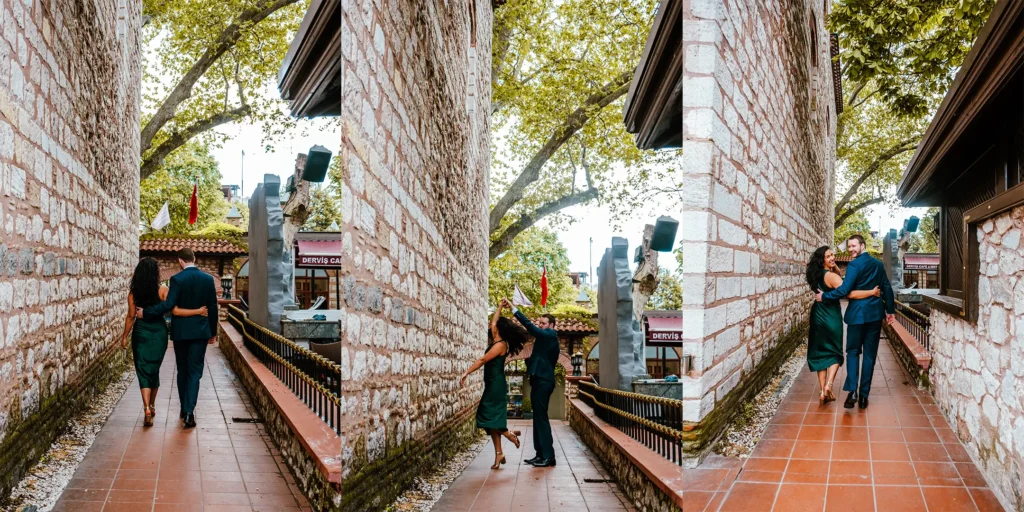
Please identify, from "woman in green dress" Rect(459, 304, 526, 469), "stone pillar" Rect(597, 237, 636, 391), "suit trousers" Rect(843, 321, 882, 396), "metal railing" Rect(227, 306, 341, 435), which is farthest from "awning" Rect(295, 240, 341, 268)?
"suit trousers" Rect(843, 321, 882, 396)

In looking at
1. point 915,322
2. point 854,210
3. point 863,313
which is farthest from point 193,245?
Result: point 854,210

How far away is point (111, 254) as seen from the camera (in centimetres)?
413

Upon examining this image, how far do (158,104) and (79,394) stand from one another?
1692 millimetres

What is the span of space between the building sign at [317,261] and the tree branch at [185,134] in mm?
908

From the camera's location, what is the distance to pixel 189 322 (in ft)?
13.9

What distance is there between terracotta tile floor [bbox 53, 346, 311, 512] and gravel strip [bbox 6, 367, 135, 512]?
0.05 meters

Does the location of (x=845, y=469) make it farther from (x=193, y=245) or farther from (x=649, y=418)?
(x=193, y=245)

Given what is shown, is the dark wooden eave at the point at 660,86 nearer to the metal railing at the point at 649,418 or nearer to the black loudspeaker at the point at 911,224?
the metal railing at the point at 649,418

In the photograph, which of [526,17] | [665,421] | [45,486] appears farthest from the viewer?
[526,17]

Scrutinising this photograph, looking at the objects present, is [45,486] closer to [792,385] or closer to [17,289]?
[17,289]

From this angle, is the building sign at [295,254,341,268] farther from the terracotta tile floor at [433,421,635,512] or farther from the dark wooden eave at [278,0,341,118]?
the terracotta tile floor at [433,421,635,512]

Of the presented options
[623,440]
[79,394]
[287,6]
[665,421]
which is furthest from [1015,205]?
[79,394]

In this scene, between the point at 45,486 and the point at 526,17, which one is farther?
the point at 526,17

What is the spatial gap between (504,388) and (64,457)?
2400mm
